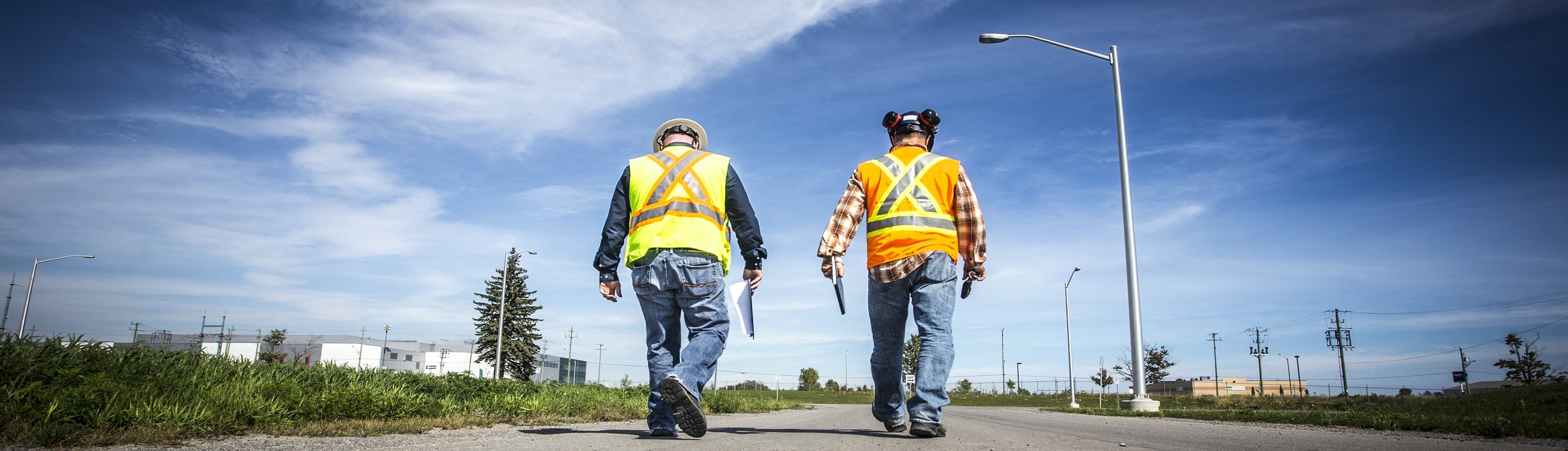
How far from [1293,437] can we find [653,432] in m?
3.74

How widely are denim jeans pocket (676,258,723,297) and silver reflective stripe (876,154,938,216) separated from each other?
117 centimetres

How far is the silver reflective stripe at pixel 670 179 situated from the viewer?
461 cm

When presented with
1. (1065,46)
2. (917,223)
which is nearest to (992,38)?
(1065,46)

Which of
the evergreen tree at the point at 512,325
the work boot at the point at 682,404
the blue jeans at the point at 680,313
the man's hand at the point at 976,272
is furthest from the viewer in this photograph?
the evergreen tree at the point at 512,325

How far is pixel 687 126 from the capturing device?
205 inches

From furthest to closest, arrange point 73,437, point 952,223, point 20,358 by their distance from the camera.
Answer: point 952,223
point 20,358
point 73,437

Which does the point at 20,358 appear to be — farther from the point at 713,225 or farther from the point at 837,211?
the point at 837,211

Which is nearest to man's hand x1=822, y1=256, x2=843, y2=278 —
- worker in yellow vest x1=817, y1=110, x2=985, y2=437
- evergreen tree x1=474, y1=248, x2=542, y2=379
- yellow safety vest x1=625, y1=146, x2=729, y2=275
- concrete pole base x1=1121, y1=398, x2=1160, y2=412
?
worker in yellow vest x1=817, y1=110, x2=985, y2=437

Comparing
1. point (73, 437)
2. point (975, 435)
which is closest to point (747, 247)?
point (975, 435)

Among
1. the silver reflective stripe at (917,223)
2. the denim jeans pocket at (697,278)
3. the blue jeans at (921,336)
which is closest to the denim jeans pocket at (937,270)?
the blue jeans at (921,336)

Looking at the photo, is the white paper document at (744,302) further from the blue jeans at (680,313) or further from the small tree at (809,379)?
the small tree at (809,379)

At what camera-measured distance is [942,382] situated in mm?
4312

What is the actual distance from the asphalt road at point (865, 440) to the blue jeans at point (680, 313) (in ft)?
1.15

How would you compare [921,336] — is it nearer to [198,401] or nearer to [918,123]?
[918,123]
